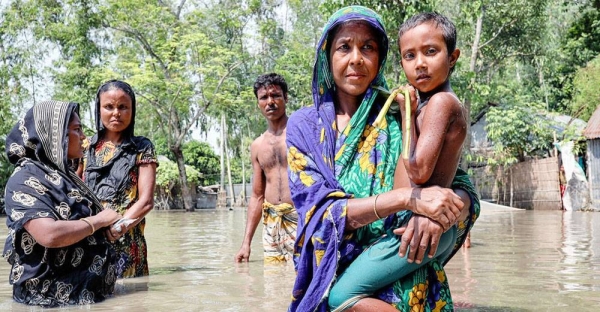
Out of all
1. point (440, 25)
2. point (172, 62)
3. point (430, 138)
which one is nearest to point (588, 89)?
point (172, 62)

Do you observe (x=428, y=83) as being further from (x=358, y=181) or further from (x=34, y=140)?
(x=34, y=140)

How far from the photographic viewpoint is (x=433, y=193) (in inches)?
81.0

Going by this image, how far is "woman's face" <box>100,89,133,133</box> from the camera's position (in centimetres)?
495

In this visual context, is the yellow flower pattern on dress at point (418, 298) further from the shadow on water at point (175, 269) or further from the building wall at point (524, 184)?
the building wall at point (524, 184)

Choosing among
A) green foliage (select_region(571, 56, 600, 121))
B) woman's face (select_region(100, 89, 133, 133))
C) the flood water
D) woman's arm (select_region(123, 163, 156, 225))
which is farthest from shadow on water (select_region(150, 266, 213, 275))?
green foliage (select_region(571, 56, 600, 121))

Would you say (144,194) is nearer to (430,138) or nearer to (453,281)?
(453,281)

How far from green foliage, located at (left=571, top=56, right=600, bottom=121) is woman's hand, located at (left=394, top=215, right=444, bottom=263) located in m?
20.1

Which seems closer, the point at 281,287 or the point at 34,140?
the point at 34,140

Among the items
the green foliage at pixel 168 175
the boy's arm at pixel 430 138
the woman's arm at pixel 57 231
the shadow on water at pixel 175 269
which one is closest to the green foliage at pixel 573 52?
the green foliage at pixel 168 175

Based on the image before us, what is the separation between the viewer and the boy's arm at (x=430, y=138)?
2.06m

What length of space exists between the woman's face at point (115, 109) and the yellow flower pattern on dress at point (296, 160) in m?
2.90

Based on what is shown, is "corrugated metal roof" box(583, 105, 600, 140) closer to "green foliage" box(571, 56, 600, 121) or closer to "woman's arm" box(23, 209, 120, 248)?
"green foliage" box(571, 56, 600, 121)

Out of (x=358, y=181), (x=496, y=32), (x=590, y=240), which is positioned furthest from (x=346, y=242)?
(x=496, y=32)

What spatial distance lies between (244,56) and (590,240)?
1804 cm
